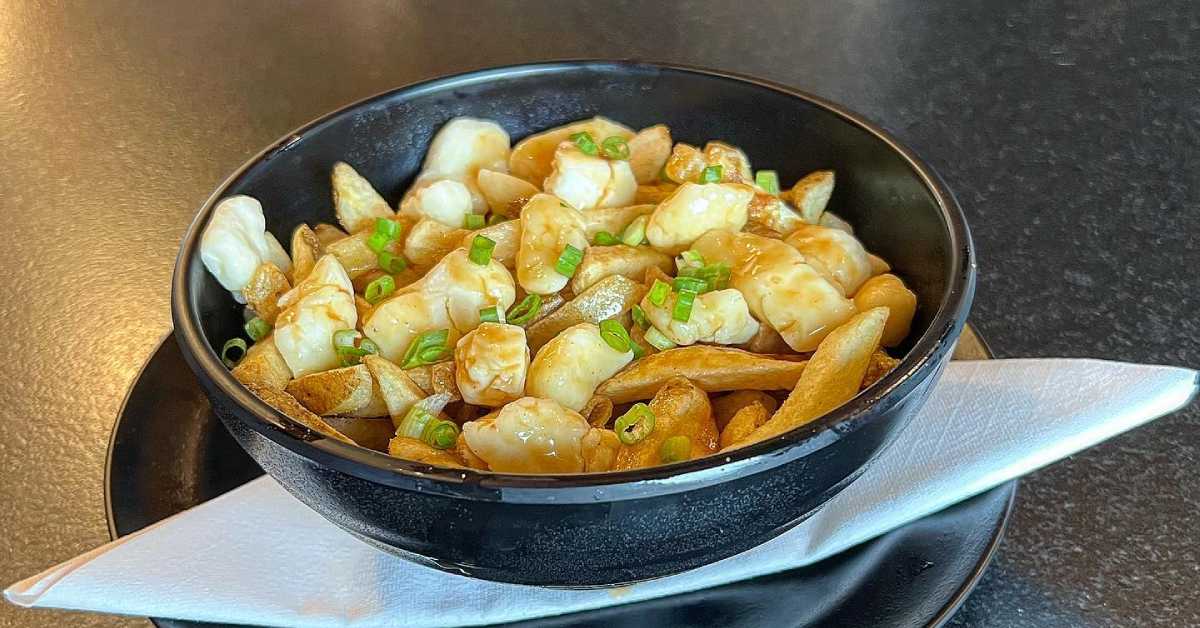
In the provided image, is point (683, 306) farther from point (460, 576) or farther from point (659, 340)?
point (460, 576)

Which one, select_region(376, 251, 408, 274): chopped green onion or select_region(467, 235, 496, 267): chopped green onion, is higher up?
select_region(467, 235, 496, 267): chopped green onion

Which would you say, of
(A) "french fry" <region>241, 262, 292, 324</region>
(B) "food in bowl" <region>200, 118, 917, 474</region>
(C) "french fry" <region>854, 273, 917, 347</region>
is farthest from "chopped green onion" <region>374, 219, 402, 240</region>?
(C) "french fry" <region>854, 273, 917, 347</region>

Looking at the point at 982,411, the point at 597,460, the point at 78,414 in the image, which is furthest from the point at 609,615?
the point at 78,414

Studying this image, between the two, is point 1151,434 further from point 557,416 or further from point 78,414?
point 78,414

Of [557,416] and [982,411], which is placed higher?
[557,416]

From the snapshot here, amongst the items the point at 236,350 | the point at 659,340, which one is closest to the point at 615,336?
the point at 659,340

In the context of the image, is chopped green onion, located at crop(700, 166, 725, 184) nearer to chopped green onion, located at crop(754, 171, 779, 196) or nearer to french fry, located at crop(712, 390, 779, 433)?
chopped green onion, located at crop(754, 171, 779, 196)

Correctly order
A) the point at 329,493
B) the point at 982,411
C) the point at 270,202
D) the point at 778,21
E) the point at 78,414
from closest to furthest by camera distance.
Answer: the point at 329,493 < the point at 982,411 < the point at 270,202 < the point at 78,414 < the point at 778,21
